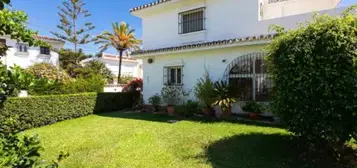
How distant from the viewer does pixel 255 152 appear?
20.6 ft

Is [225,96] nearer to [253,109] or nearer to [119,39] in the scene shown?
[253,109]

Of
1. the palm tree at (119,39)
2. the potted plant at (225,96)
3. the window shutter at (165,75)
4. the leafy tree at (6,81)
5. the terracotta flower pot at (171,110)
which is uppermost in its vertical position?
the palm tree at (119,39)

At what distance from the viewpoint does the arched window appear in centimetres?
1081

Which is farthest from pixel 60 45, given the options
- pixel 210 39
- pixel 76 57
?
pixel 210 39

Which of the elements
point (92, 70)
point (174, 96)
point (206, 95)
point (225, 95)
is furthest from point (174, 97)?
point (92, 70)

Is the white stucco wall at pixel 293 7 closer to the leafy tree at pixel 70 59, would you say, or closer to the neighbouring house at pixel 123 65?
the leafy tree at pixel 70 59

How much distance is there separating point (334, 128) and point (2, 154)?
5.83m

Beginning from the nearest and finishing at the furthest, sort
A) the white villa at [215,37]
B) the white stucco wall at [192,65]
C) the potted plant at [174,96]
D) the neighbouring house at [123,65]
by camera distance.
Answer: the white villa at [215,37] < the white stucco wall at [192,65] < the potted plant at [174,96] < the neighbouring house at [123,65]

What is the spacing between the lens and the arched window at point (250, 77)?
426 inches

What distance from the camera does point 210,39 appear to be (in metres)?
13.3

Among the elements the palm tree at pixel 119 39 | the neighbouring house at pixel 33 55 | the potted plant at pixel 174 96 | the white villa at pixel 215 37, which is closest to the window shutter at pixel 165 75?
the white villa at pixel 215 37

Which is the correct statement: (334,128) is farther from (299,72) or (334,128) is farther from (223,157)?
(223,157)

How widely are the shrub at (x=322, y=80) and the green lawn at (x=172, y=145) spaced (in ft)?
3.96

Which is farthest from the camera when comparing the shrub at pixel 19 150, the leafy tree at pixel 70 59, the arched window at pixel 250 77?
the leafy tree at pixel 70 59
